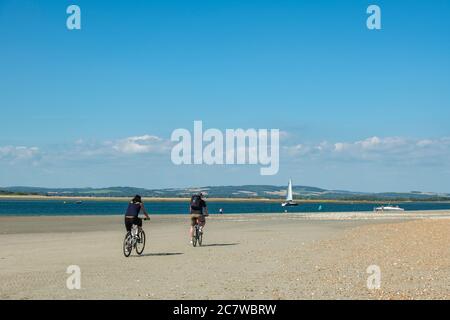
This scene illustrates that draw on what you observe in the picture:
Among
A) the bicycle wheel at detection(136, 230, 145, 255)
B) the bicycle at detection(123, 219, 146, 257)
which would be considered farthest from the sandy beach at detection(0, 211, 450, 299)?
the bicycle at detection(123, 219, 146, 257)

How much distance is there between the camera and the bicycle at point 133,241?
24.8 meters

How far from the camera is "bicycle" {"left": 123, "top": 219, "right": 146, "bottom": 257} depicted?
24750mm

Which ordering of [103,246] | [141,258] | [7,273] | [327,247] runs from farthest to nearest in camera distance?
[103,246] → [327,247] → [141,258] → [7,273]

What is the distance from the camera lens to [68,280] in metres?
17.1

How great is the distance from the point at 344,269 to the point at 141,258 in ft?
27.6

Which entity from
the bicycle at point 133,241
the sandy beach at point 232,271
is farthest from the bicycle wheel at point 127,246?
the sandy beach at point 232,271

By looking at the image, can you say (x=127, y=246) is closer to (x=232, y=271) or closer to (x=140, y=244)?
(x=140, y=244)

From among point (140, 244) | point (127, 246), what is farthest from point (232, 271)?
point (140, 244)

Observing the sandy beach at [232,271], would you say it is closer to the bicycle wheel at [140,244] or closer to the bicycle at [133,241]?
the bicycle wheel at [140,244]

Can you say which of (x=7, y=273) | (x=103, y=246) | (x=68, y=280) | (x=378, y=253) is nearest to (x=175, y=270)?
(x=68, y=280)

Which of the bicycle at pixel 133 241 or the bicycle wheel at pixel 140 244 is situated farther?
the bicycle wheel at pixel 140 244

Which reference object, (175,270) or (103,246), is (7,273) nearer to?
(175,270)
